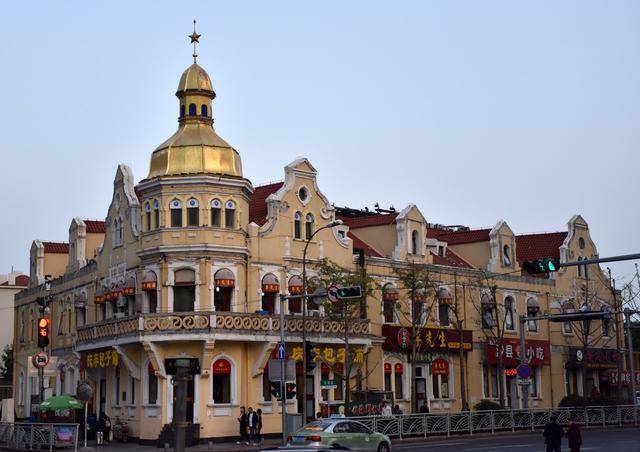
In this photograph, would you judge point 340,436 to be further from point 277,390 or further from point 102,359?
point 102,359

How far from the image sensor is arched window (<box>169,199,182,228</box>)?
1895 inches

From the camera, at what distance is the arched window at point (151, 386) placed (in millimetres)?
47875

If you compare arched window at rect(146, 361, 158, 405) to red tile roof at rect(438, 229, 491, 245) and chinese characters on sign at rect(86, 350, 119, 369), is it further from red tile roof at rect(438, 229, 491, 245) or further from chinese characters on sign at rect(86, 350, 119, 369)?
red tile roof at rect(438, 229, 491, 245)

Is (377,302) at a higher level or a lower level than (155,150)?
lower

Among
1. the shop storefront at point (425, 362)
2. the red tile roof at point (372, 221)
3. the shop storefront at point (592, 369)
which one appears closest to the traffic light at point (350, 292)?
the shop storefront at point (425, 362)

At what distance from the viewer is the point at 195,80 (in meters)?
51.6

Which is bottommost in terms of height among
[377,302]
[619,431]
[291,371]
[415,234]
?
[619,431]

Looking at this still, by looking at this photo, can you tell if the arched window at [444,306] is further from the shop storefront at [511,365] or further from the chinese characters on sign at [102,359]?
the chinese characters on sign at [102,359]

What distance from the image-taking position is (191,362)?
25656 millimetres

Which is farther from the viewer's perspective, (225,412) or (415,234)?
(415,234)

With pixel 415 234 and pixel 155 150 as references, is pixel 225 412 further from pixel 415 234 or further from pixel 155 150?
pixel 415 234

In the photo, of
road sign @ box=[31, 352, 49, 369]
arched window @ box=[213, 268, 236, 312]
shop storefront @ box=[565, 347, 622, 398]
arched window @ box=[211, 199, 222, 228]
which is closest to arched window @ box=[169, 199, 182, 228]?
arched window @ box=[211, 199, 222, 228]

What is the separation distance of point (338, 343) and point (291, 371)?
10.5 metres

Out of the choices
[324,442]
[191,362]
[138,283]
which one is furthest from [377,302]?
[191,362]
